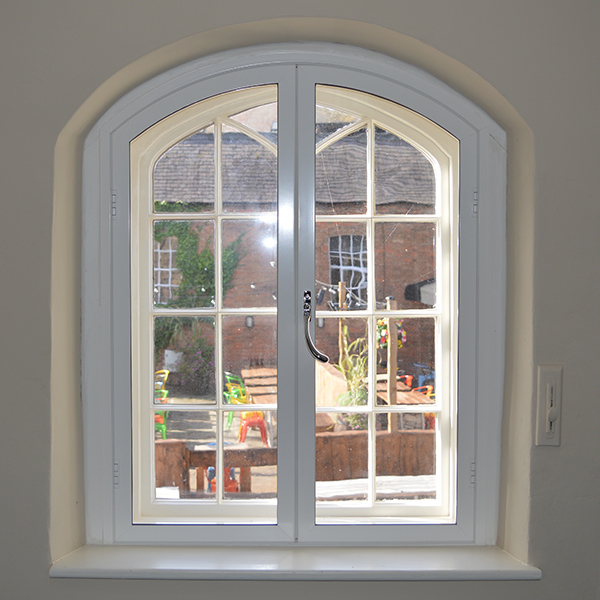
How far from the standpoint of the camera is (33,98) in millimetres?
1670

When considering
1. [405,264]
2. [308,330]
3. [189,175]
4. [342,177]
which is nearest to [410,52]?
[342,177]

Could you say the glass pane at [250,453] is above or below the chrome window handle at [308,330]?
below

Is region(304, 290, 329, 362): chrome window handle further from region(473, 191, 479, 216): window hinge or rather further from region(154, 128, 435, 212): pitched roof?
region(473, 191, 479, 216): window hinge

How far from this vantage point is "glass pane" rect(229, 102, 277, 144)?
1836mm

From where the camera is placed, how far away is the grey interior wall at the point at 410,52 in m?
1.66

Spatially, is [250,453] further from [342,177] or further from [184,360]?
[342,177]

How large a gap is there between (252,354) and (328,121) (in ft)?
2.77

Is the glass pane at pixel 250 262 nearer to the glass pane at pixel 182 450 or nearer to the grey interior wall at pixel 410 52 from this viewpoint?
the glass pane at pixel 182 450

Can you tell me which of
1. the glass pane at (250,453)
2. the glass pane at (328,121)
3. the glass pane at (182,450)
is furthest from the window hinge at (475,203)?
the glass pane at (182,450)

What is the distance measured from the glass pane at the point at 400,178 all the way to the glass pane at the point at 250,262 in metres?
0.39

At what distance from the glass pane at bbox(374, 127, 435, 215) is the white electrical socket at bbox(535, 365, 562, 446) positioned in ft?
2.20

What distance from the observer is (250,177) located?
72.5 inches

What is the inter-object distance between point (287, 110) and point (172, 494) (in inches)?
54.6

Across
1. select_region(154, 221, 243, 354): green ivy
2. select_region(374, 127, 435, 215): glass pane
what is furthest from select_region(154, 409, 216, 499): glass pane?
select_region(374, 127, 435, 215): glass pane
